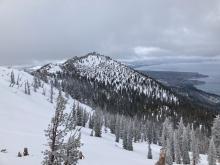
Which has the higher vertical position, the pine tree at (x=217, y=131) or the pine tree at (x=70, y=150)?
the pine tree at (x=70, y=150)

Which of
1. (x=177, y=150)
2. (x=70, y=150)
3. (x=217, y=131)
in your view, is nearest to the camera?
(x=70, y=150)

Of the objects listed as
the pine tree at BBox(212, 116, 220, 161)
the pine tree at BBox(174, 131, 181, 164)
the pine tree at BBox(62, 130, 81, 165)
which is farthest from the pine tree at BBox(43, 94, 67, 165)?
the pine tree at BBox(212, 116, 220, 161)

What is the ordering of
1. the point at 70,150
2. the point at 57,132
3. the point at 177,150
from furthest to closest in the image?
the point at 177,150, the point at 70,150, the point at 57,132

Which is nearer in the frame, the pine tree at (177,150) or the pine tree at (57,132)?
the pine tree at (57,132)

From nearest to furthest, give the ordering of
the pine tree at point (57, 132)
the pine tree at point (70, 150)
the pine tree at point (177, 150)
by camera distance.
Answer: the pine tree at point (57, 132) < the pine tree at point (70, 150) < the pine tree at point (177, 150)

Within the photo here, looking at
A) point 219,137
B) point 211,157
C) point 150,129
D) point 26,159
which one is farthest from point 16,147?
point 150,129

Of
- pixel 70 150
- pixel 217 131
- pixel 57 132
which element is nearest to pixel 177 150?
pixel 217 131

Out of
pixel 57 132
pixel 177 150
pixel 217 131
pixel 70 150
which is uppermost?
pixel 57 132

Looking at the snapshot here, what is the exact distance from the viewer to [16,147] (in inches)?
2079

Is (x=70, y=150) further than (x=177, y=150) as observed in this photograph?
No

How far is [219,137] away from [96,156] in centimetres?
5735

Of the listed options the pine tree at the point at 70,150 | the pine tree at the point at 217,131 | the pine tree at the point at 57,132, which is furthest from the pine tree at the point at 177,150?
the pine tree at the point at 57,132

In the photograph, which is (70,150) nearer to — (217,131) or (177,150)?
(177,150)

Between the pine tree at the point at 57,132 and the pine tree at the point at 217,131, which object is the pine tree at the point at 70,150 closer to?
the pine tree at the point at 57,132
